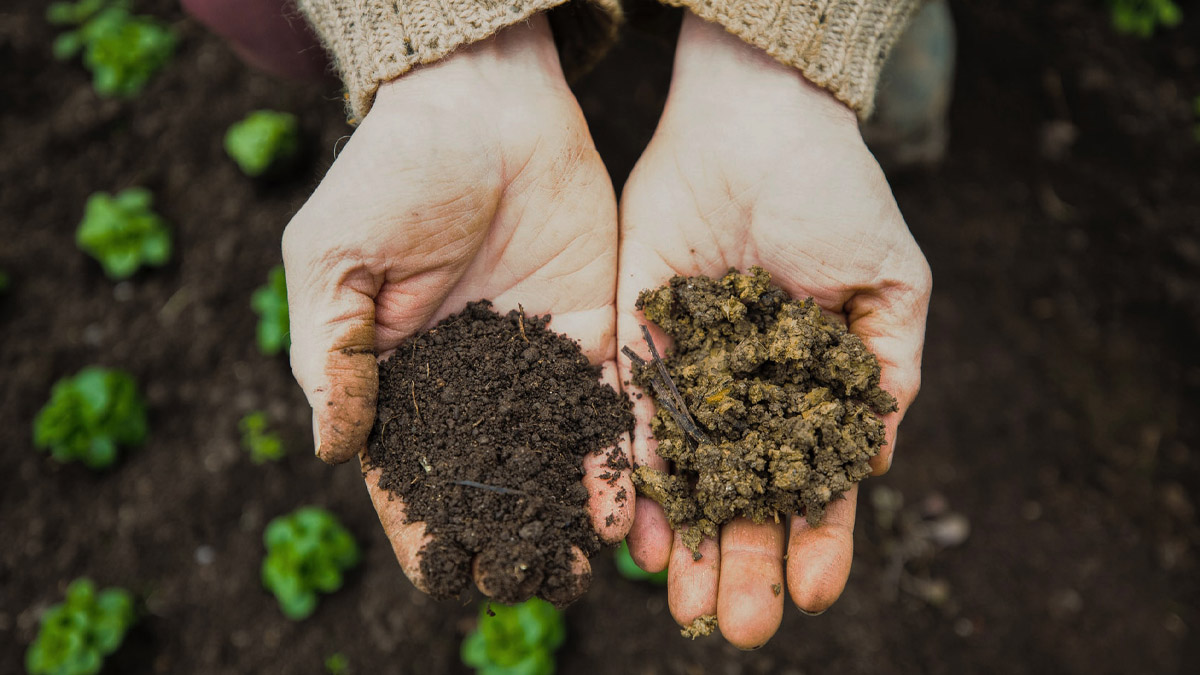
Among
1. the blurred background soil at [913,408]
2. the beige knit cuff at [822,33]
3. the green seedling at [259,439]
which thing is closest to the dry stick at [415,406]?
the blurred background soil at [913,408]

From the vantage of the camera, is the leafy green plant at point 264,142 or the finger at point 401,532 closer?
the finger at point 401,532

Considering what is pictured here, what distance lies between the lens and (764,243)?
8.48 ft

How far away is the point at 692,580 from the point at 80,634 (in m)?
2.91

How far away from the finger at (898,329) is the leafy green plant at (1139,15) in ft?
11.0

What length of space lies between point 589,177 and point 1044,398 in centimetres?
294

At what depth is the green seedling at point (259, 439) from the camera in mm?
3742

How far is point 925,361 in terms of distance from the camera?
162 inches

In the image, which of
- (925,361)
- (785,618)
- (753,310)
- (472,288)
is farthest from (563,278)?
(925,361)

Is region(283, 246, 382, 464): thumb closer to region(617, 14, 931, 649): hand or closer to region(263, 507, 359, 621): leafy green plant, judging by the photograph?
region(617, 14, 931, 649): hand

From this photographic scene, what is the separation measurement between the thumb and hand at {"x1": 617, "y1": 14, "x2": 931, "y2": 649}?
88 centimetres

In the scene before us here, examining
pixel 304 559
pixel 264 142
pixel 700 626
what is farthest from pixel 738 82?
pixel 304 559

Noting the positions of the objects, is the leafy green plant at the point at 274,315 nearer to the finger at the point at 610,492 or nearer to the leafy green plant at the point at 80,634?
the leafy green plant at the point at 80,634

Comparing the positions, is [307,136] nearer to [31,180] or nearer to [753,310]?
[31,180]

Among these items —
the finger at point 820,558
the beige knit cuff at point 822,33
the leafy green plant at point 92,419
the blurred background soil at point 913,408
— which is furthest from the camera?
the leafy green plant at point 92,419
